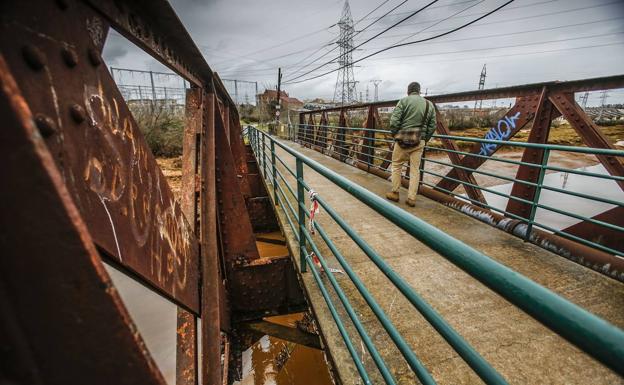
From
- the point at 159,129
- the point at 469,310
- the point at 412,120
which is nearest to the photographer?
the point at 469,310

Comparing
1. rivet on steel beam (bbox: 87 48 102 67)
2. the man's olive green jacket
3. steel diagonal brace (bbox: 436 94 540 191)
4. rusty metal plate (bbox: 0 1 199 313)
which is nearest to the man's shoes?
the man's olive green jacket

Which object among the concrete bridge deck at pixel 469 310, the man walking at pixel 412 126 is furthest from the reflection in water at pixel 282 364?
the man walking at pixel 412 126

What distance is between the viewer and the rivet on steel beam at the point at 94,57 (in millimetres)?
773

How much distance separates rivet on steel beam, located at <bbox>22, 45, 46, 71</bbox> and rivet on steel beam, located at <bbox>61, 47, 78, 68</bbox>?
0.12m

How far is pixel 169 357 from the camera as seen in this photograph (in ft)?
13.5

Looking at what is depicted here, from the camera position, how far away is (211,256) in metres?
1.83

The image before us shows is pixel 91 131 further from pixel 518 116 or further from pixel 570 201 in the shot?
pixel 570 201

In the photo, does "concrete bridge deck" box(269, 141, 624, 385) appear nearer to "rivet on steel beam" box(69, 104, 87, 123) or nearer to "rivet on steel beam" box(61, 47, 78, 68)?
"rivet on steel beam" box(69, 104, 87, 123)

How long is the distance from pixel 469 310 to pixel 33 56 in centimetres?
266

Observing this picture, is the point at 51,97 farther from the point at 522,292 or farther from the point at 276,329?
the point at 276,329

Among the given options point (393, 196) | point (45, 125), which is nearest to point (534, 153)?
point (393, 196)

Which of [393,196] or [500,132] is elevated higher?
[500,132]

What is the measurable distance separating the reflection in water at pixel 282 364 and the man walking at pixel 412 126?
251cm

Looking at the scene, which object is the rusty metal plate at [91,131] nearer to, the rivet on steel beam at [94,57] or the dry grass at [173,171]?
the rivet on steel beam at [94,57]
